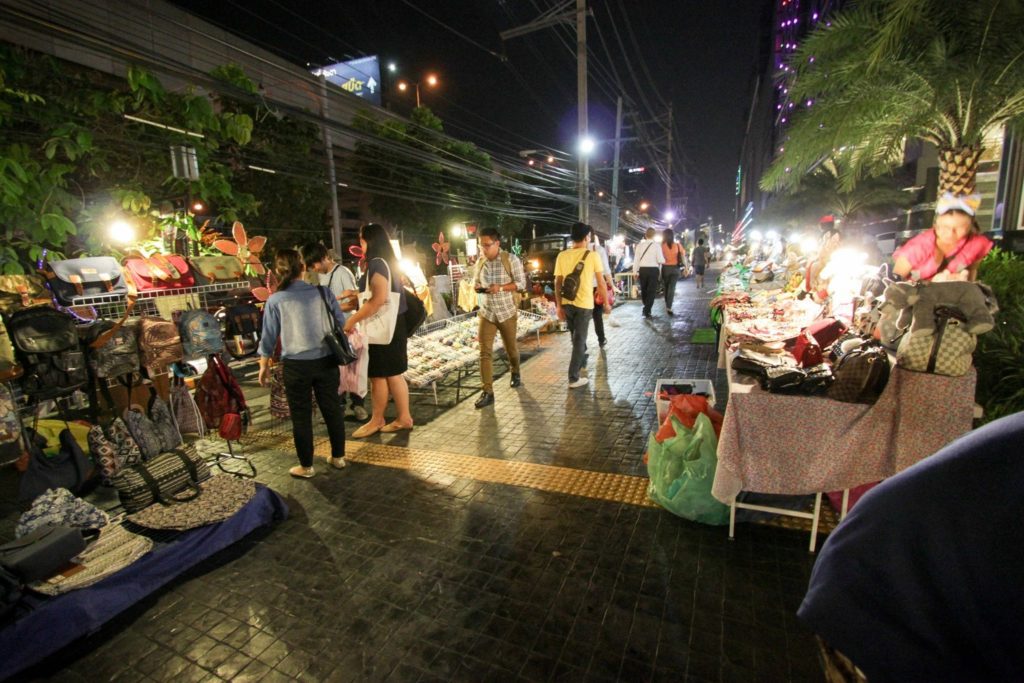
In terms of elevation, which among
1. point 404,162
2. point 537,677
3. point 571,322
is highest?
point 404,162

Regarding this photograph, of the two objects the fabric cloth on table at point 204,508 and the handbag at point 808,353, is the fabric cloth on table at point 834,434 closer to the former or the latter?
the handbag at point 808,353

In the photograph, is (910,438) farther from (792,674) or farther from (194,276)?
(194,276)

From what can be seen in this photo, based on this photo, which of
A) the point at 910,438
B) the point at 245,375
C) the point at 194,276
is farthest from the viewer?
the point at 245,375

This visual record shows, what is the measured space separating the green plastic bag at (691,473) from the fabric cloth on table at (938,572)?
2489 mm

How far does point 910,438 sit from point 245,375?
9088mm

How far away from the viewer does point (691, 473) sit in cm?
330

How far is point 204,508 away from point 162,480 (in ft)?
1.70

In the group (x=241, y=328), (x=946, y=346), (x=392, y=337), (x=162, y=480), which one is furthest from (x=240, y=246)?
(x=946, y=346)

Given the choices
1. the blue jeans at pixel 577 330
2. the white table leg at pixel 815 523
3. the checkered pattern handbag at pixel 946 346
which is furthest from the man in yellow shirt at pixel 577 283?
the checkered pattern handbag at pixel 946 346

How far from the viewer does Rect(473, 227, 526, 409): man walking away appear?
610 centimetres

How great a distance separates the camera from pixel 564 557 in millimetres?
3119

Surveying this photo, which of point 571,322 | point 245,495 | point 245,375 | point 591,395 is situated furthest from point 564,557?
point 245,375

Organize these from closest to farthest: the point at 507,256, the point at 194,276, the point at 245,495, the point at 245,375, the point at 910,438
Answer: the point at 910,438 < the point at 245,495 < the point at 194,276 < the point at 507,256 < the point at 245,375

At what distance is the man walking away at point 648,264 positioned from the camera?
1103 centimetres
